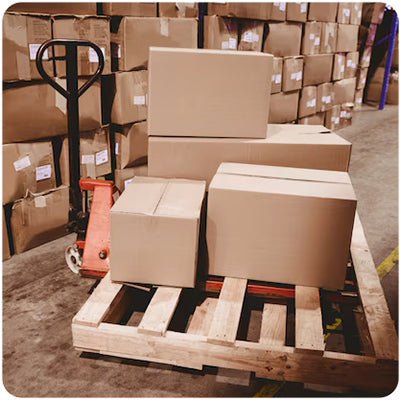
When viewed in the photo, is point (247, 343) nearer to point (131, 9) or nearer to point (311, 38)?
point (131, 9)

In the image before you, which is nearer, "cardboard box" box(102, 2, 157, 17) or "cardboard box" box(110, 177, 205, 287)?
"cardboard box" box(110, 177, 205, 287)

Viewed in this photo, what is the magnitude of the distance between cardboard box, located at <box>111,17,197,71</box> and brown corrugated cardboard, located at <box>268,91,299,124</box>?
Answer: 1.82 metres

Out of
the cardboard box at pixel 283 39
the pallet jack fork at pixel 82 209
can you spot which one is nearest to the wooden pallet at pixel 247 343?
the pallet jack fork at pixel 82 209

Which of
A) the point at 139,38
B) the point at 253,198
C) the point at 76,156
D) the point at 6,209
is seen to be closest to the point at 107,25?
the point at 139,38

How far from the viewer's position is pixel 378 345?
188cm

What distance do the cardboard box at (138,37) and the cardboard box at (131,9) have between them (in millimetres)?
56

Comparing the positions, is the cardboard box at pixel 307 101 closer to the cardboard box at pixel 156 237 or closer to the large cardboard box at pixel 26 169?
the large cardboard box at pixel 26 169

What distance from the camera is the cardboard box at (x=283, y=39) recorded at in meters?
4.71

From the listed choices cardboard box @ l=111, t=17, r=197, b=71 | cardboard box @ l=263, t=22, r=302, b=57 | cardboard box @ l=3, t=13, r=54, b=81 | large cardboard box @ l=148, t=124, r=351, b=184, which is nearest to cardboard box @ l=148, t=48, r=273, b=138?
large cardboard box @ l=148, t=124, r=351, b=184

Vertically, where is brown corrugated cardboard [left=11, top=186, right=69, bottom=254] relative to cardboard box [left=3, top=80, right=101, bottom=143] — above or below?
below

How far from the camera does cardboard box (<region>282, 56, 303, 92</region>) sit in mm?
4980

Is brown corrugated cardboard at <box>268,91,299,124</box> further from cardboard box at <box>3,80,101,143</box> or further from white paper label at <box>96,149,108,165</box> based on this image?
cardboard box at <box>3,80,101,143</box>

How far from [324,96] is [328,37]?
75 centimetres

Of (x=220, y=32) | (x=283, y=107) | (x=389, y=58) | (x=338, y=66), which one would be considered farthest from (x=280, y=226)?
(x=389, y=58)
